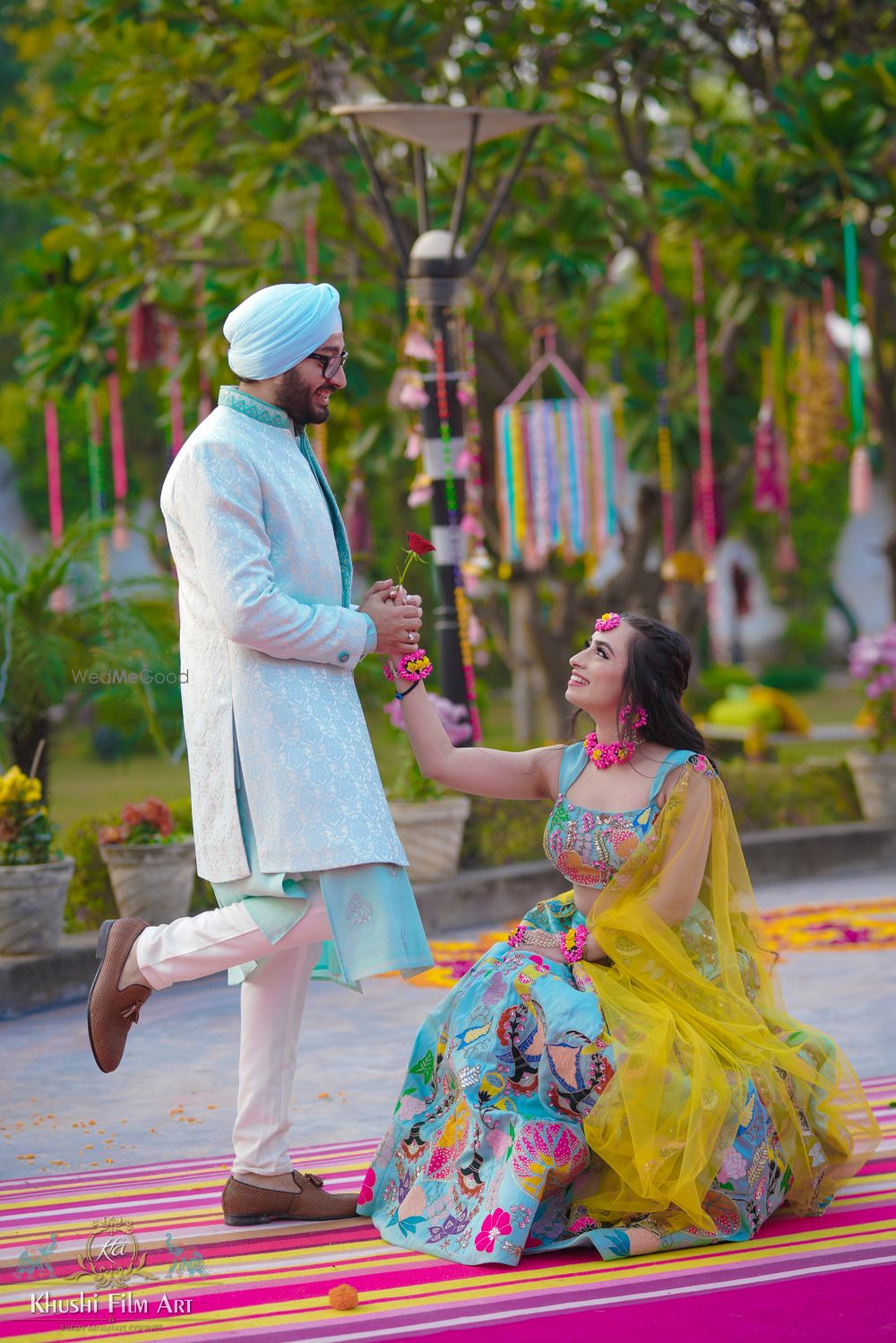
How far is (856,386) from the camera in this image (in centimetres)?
906

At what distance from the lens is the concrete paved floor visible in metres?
4.12

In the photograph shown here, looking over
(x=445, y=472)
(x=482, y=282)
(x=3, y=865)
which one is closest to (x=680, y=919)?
(x=3, y=865)

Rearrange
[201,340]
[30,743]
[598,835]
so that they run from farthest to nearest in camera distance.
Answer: [201,340], [30,743], [598,835]

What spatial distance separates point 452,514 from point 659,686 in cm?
402

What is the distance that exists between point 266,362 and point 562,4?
6363 millimetres

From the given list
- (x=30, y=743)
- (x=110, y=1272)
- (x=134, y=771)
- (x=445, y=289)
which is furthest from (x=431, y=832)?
(x=134, y=771)

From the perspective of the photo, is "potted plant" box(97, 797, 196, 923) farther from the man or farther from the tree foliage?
the tree foliage

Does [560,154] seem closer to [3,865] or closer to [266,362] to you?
[3,865]

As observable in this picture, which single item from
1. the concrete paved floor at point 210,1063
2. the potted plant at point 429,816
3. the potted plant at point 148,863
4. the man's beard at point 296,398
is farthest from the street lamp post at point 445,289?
the man's beard at point 296,398

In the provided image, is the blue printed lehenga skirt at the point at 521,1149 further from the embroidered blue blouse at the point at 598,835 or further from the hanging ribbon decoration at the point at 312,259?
the hanging ribbon decoration at the point at 312,259

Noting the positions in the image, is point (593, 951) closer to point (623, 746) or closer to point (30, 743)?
point (623, 746)

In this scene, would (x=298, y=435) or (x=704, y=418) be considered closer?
(x=298, y=435)

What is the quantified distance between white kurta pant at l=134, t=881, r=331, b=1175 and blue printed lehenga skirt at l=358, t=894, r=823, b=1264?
0.22m

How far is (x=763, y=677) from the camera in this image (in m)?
25.1
